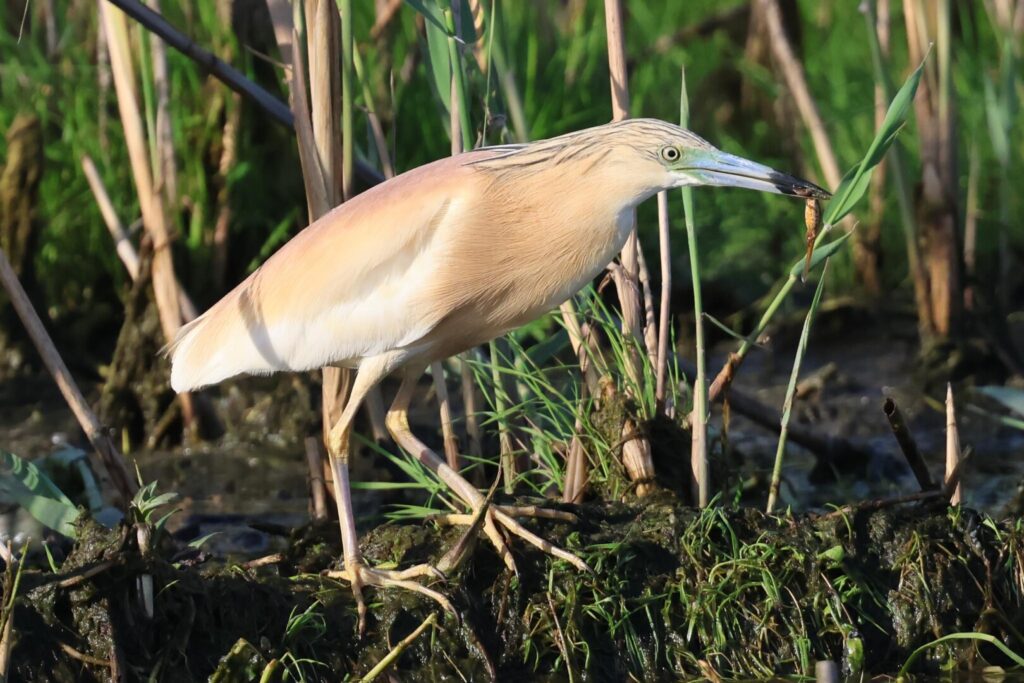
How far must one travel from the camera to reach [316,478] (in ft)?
15.0

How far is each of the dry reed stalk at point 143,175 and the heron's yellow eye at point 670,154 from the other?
90.0 inches

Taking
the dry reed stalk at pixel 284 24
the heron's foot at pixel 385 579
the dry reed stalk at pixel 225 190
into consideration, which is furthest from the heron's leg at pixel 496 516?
the dry reed stalk at pixel 225 190

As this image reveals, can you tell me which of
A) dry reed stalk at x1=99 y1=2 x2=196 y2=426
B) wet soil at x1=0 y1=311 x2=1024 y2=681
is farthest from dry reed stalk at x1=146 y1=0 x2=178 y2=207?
wet soil at x1=0 y1=311 x2=1024 y2=681

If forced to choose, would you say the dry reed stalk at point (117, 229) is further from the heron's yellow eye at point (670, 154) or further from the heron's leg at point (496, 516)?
the heron's yellow eye at point (670, 154)

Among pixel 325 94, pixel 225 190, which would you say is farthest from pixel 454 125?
pixel 225 190

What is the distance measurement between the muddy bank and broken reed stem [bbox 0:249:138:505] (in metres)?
0.35

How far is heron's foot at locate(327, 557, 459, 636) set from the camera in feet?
12.1

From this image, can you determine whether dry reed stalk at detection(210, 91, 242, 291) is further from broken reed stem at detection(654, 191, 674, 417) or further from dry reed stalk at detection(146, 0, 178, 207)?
broken reed stem at detection(654, 191, 674, 417)

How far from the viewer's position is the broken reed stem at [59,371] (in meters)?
3.85

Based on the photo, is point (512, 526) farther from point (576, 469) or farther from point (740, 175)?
point (740, 175)

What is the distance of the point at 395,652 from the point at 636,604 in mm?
705

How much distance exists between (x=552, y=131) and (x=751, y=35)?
2.56 meters

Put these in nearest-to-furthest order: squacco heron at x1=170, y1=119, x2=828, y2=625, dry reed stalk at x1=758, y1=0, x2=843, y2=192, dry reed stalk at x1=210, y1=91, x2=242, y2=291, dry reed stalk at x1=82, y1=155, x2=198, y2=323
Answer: squacco heron at x1=170, y1=119, x2=828, y2=625
dry reed stalk at x1=82, y1=155, x2=198, y2=323
dry reed stalk at x1=210, y1=91, x2=242, y2=291
dry reed stalk at x1=758, y1=0, x2=843, y2=192

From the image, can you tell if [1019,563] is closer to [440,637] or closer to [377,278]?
[440,637]
